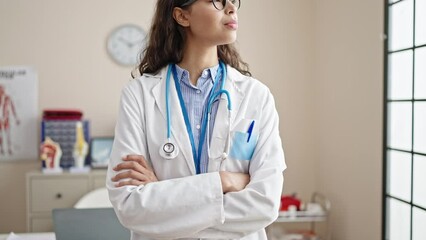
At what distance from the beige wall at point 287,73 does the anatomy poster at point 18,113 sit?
0.07 meters

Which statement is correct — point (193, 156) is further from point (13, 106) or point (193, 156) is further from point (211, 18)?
point (13, 106)

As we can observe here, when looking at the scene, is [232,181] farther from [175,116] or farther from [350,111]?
[350,111]

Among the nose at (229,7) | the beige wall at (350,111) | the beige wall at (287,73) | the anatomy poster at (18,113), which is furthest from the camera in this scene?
the anatomy poster at (18,113)

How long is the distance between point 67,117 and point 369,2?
2404mm

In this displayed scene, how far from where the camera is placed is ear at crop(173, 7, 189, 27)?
1.54 meters

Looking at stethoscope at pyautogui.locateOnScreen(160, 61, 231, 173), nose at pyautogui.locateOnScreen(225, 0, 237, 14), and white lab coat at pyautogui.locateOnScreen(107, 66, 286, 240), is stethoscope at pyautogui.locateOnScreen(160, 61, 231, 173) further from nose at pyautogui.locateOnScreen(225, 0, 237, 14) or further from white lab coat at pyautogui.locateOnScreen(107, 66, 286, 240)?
nose at pyautogui.locateOnScreen(225, 0, 237, 14)

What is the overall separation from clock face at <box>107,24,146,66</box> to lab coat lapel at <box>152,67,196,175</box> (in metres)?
3.09

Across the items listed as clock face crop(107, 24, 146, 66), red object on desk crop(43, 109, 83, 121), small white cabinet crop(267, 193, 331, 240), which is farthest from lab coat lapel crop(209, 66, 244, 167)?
clock face crop(107, 24, 146, 66)

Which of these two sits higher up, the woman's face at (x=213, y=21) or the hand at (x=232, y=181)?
the woman's face at (x=213, y=21)

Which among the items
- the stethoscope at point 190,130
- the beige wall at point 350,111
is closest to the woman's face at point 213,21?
the stethoscope at point 190,130

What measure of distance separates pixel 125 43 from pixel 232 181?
336 centimetres

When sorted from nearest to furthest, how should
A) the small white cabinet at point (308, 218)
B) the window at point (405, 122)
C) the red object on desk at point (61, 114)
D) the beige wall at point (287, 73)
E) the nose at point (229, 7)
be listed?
the nose at point (229, 7), the window at point (405, 122), the beige wall at point (287, 73), the small white cabinet at point (308, 218), the red object on desk at point (61, 114)

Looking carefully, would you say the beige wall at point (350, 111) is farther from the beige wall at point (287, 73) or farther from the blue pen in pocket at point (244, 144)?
the blue pen in pocket at point (244, 144)

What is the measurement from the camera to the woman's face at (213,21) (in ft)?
4.90
